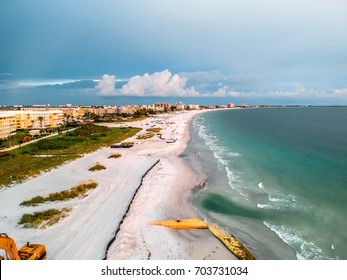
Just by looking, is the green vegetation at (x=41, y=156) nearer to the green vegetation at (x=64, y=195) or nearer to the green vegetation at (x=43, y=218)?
the green vegetation at (x=64, y=195)

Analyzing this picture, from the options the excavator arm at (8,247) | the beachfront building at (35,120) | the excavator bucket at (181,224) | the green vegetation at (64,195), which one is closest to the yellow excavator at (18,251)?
the excavator arm at (8,247)

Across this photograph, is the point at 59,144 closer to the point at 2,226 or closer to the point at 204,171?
the point at 204,171

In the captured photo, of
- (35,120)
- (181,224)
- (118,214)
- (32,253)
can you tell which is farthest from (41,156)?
(35,120)

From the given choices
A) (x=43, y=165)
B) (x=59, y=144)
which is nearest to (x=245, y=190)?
(x=43, y=165)

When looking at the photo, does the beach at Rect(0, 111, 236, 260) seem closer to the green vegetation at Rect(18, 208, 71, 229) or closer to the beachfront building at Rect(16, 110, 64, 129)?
the green vegetation at Rect(18, 208, 71, 229)

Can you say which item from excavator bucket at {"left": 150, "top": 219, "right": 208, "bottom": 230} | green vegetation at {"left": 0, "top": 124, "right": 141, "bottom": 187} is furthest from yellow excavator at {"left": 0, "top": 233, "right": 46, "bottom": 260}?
green vegetation at {"left": 0, "top": 124, "right": 141, "bottom": 187}

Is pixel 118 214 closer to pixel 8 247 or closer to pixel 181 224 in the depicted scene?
pixel 181 224

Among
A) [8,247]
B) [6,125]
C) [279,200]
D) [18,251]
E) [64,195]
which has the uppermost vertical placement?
[6,125]
